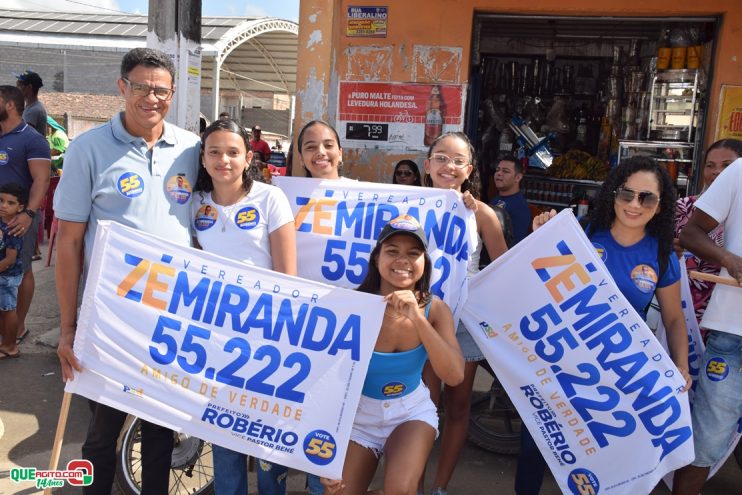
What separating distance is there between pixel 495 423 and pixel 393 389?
1.90 meters

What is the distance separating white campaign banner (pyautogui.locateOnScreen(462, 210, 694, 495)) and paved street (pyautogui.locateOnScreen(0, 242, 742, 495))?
1.00 m

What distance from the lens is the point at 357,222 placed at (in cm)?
365

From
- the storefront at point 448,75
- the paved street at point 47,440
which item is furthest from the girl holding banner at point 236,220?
the storefront at point 448,75

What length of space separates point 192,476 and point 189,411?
944 mm

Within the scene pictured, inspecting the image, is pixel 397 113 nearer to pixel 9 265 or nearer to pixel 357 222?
pixel 357 222

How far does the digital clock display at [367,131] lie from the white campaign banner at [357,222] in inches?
125

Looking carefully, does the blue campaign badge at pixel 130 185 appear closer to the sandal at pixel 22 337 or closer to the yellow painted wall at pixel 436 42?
the yellow painted wall at pixel 436 42

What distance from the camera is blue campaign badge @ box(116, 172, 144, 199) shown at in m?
2.82

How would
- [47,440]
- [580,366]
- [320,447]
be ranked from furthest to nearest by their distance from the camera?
[47,440]
[580,366]
[320,447]

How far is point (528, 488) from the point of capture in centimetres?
347

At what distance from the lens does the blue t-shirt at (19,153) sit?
17.8ft

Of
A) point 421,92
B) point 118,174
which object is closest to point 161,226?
point 118,174

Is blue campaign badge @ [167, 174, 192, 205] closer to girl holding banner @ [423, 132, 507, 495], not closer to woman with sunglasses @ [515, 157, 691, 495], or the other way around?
girl holding banner @ [423, 132, 507, 495]

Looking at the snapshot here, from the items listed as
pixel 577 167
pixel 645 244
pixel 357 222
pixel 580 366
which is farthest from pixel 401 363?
pixel 577 167
